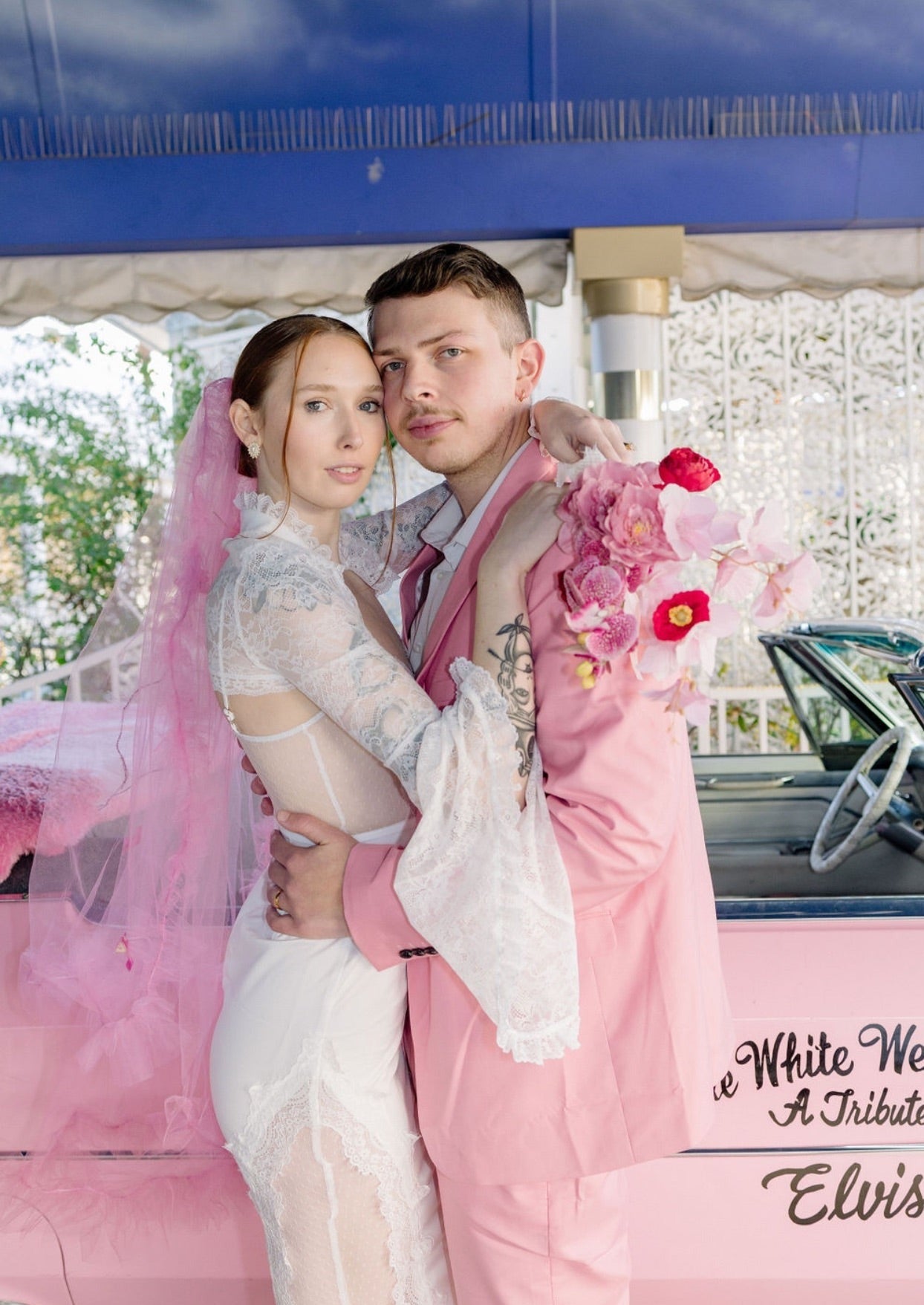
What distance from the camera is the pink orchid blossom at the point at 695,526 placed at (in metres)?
1.28

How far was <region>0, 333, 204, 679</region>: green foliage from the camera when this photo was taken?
9.07 meters

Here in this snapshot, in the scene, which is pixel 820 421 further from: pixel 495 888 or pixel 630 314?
pixel 495 888

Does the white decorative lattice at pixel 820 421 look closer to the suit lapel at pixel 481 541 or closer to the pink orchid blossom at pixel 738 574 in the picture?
the suit lapel at pixel 481 541

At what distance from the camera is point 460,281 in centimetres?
163

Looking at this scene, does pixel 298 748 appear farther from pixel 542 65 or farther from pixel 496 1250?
pixel 542 65

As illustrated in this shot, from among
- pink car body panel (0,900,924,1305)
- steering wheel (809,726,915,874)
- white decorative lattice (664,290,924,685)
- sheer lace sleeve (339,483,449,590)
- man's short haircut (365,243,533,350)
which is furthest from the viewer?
white decorative lattice (664,290,924,685)

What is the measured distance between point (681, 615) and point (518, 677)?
0.22m

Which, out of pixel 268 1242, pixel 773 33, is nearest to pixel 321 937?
pixel 268 1242

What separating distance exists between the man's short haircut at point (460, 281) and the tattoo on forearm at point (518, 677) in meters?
0.52

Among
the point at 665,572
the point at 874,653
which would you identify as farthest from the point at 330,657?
the point at 874,653

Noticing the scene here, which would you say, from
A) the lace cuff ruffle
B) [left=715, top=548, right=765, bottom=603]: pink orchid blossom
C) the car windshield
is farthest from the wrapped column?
the lace cuff ruffle

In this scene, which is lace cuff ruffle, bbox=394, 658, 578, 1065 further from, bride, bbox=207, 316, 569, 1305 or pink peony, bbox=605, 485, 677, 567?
pink peony, bbox=605, 485, 677, 567

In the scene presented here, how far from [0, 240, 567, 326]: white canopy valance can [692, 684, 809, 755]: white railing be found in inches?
104

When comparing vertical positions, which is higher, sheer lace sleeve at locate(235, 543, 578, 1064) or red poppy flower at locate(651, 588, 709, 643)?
red poppy flower at locate(651, 588, 709, 643)
